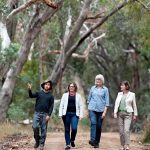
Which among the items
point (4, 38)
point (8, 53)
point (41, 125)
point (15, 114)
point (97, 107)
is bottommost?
point (41, 125)

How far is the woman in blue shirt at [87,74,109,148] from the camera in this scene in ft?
48.3

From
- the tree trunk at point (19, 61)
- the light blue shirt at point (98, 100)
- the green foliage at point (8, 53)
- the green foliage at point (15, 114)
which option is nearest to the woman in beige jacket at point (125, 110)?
the light blue shirt at point (98, 100)

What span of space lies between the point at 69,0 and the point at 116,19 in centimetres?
658

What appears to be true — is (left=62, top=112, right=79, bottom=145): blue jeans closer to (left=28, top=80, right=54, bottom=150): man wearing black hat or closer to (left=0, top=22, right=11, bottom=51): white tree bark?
(left=28, top=80, right=54, bottom=150): man wearing black hat

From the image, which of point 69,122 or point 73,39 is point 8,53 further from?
point 73,39

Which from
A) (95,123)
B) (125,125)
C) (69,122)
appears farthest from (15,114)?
(125,125)

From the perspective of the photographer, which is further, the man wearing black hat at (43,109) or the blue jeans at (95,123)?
the blue jeans at (95,123)

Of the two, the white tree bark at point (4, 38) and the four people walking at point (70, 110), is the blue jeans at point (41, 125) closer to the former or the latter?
the four people walking at point (70, 110)

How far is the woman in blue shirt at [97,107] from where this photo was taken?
14.7 metres

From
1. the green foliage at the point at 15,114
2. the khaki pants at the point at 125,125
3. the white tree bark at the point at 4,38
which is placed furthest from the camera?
the green foliage at the point at 15,114

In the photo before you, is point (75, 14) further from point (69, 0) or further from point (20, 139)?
point (20, 139)

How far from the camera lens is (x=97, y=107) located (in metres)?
14.7

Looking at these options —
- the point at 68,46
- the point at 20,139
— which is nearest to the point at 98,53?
the point at 68,46

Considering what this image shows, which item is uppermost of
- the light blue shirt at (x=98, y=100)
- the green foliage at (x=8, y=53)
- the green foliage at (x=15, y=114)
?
the green foliage at (x=8, y=53)
